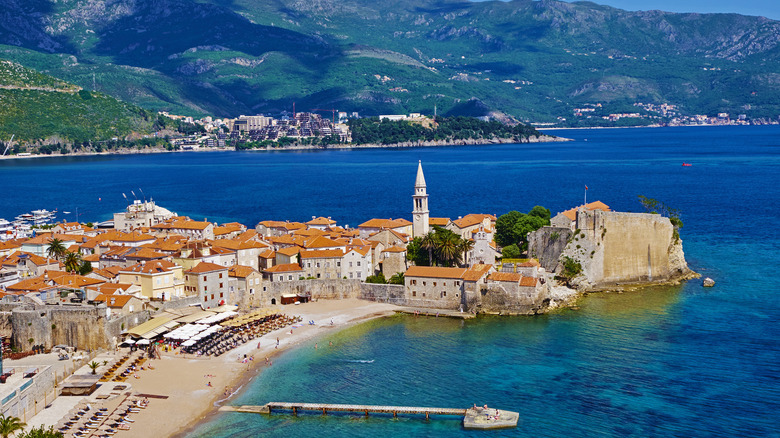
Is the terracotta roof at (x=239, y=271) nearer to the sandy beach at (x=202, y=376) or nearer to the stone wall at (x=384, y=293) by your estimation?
the sandy beach at (x=202, y=376)

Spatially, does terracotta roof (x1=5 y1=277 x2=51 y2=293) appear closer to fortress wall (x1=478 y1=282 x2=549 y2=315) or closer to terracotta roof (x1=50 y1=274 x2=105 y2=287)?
terracotta roof (x1=50 y1=274 x2=105 y2=287)

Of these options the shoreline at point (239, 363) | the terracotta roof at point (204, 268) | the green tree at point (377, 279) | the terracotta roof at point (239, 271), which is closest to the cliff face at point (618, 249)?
the green tree at point (377, 279)

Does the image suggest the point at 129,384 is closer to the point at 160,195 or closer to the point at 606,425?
the point at 606,425

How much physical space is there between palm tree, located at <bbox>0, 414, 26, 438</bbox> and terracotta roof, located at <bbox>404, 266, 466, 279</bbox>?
90.5 feet

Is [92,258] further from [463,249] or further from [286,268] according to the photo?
[463,249]

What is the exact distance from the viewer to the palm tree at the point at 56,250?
60906mm

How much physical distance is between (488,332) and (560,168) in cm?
13495

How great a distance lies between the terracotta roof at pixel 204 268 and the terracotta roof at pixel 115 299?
4972 millimetres

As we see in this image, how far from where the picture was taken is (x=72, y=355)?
4238 centimetres

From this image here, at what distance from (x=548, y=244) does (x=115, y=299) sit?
100 ft

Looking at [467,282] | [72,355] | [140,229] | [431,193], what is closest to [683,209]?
[431,193]

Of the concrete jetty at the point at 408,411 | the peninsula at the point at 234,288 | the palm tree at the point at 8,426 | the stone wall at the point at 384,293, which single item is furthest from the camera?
the stone wall at the point at 384,293

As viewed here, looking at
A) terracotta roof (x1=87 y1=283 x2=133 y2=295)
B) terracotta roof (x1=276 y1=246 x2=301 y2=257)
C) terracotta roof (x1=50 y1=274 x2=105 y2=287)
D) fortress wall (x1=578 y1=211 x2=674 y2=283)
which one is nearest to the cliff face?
fortress wall (x1=578 y1=211 x2=674 y2=283)

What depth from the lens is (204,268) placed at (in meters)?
51.8
